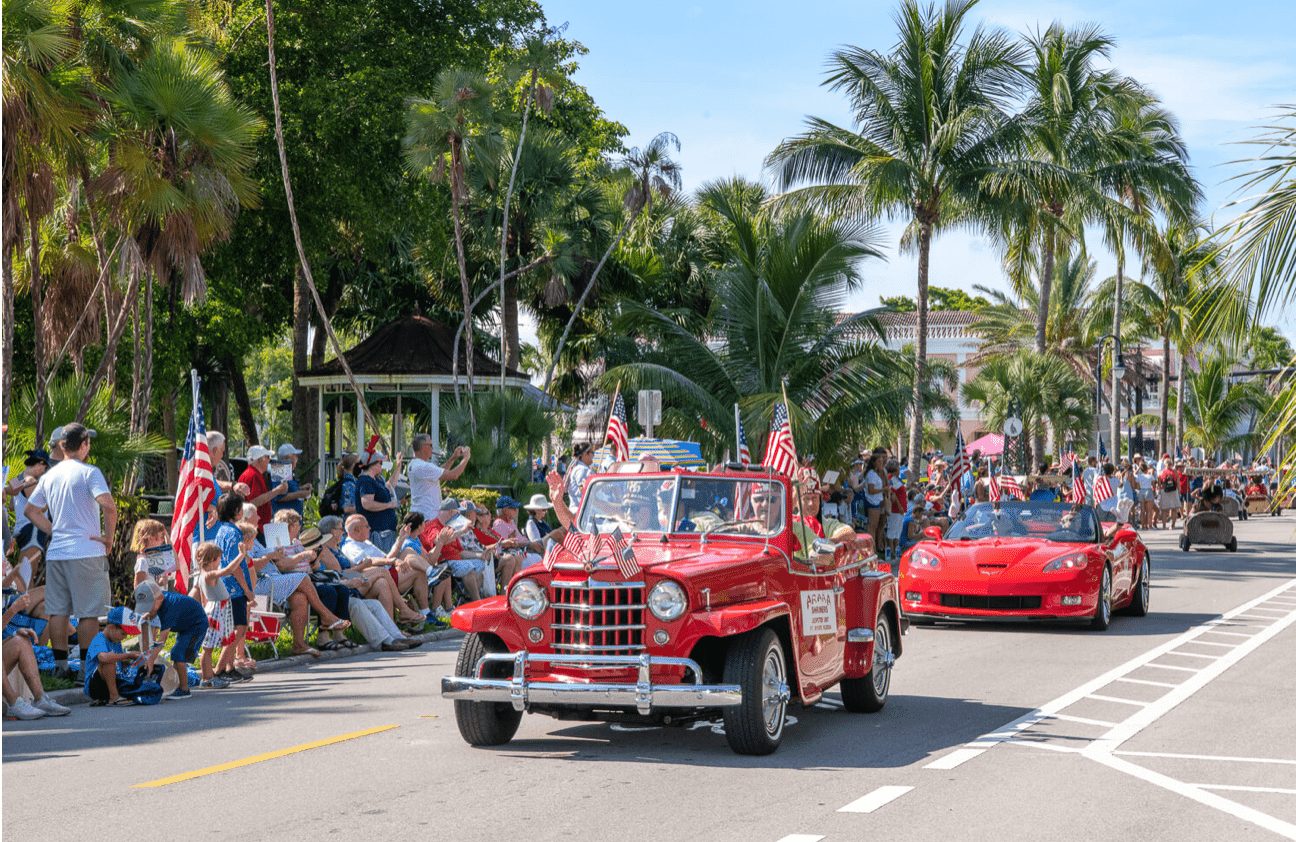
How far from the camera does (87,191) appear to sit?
20.4 meters

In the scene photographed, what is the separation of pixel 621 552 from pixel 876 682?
9.52 ft

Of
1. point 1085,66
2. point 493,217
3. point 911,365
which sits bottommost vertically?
point 911,365

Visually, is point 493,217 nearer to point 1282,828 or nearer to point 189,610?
point 189,610

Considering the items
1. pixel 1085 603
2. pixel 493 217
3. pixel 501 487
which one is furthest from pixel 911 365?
pixel 1085 603

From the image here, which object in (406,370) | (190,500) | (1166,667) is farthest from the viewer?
(406,370)

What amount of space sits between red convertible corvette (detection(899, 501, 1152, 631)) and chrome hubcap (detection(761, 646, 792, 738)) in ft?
24.9

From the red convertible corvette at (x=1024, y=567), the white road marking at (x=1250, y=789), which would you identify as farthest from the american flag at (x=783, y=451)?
the white road marking at (x=1250, y=789)

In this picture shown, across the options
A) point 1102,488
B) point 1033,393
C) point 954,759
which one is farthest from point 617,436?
point 1033,393

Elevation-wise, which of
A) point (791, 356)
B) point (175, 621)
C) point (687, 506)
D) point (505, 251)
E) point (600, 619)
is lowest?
point (175, 621)

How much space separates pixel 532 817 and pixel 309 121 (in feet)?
85.4

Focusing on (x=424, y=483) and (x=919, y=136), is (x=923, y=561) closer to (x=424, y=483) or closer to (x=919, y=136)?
(x=424, y=483)

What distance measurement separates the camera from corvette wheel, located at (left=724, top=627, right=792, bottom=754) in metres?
8.77

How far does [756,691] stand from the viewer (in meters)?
8.80

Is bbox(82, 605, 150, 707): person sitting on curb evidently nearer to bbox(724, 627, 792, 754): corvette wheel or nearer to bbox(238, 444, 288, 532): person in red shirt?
bbox(238, 444, 288, 532): person in red shirt
